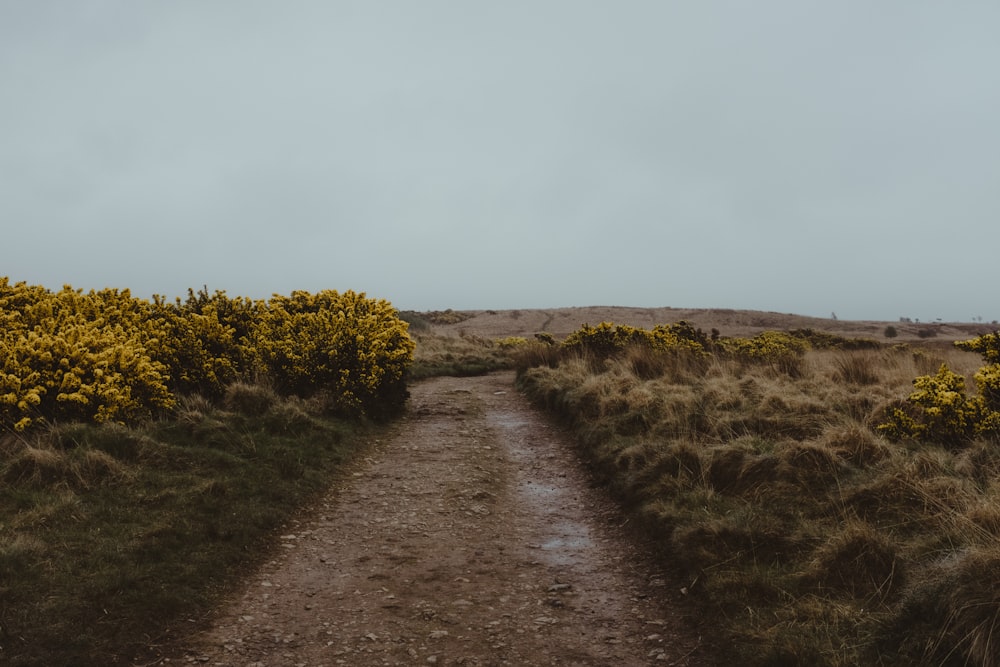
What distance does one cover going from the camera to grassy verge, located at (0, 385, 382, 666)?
4.29 m

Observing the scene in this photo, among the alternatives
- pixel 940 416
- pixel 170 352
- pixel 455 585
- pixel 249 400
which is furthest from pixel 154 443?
pixel 940 416

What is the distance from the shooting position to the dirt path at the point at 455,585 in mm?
4324

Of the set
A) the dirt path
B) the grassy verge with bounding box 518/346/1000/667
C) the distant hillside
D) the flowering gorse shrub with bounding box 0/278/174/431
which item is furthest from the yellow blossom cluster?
the distant hillside

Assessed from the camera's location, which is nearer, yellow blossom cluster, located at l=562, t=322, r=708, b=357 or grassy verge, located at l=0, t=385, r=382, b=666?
grassy verge, located at l=0, t=385, r=382, b=666

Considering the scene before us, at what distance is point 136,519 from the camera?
5828 millimetres

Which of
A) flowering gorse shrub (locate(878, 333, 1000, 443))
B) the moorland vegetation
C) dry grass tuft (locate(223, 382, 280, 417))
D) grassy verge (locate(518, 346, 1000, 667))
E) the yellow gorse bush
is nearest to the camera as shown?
grassy verge (locate(518, 346, 1000, 667))

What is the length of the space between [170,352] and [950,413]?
37.0 feet

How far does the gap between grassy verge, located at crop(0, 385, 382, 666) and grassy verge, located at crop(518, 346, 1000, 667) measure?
3.97m

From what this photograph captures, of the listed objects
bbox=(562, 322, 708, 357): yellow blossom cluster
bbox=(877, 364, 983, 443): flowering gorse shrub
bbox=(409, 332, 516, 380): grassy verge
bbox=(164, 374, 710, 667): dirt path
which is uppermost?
bbox=(562, 322, 708, 357): yellow blossom cluster

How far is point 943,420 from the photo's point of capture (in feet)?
23.2

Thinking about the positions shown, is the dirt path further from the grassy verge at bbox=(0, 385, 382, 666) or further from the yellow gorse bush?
the yellow gorse bush

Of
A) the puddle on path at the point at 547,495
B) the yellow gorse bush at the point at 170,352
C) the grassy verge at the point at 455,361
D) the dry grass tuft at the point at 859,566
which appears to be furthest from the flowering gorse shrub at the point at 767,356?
the dry grass tuft at the point at 859,566

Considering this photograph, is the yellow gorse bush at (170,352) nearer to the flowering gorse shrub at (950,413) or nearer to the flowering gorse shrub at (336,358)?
the flowering gorse shrub at (336,358)

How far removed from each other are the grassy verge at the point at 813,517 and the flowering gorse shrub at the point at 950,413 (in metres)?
0.28
